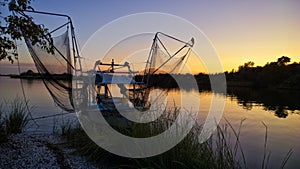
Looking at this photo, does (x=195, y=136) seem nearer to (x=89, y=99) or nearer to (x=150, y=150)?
(x=150, y=150)

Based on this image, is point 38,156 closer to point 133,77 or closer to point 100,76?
point 100,76

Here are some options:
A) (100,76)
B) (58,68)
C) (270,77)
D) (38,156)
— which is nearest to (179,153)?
(38,156)

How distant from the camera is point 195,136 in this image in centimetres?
382

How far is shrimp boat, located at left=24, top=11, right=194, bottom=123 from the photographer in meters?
5.72

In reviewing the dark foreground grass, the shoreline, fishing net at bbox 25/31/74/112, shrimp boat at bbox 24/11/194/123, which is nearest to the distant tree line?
shrimp boat at bbox 24/11/194/123

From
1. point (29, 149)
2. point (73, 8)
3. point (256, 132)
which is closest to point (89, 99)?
point (29, 149)

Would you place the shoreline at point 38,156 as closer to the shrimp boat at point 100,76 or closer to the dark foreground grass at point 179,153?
the dark foreground grass at point 179,153

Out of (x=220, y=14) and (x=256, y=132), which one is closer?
(x=256, y=132)

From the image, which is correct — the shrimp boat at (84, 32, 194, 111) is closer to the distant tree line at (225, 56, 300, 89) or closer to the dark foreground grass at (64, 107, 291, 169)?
the dark foreground grass at (64, 107, 291, 169)

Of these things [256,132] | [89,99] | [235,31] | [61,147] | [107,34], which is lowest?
[256,132]

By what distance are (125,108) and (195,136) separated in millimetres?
2429

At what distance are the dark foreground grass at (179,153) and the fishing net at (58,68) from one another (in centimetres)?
149

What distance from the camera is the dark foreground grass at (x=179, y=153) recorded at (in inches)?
112

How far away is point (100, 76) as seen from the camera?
6.77 metres
